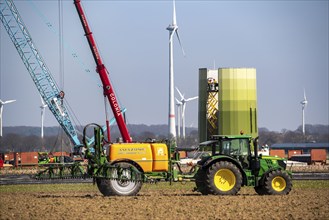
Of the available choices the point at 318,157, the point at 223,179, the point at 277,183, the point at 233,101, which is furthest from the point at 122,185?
the point at 318,157

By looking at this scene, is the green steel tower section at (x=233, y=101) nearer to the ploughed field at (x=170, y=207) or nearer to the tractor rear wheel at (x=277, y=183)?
the ploughed field at (x=170, y=207)

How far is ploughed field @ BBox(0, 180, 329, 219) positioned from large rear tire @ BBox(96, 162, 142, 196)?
53 centimetres

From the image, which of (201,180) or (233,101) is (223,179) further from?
(233,101)

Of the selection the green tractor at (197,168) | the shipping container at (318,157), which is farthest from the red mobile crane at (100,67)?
the shipping container at (318,157)

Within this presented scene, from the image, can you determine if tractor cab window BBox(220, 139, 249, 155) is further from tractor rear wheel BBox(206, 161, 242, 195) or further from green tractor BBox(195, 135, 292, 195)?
tractor rear wheel BBox(206, 161, 242, 195)

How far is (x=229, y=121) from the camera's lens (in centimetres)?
9925

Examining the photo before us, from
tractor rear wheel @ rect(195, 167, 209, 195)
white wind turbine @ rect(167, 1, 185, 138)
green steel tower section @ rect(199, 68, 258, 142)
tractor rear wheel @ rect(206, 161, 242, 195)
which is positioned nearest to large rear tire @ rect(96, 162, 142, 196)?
tractor rear wheel @ rect(195, 167, 209, 195)

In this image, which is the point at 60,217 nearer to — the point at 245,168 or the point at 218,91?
the point at 245,168

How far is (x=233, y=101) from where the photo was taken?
99.9 meters

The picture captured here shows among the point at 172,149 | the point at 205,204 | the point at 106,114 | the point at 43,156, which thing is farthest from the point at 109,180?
the point at 43,156

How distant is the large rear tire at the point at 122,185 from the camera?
42438 millimetres

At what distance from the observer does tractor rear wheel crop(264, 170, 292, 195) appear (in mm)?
42281

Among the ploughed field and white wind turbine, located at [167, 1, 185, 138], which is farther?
white wind turbine, located at [167, 1, 185, 138]

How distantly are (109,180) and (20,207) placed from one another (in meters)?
6.06
